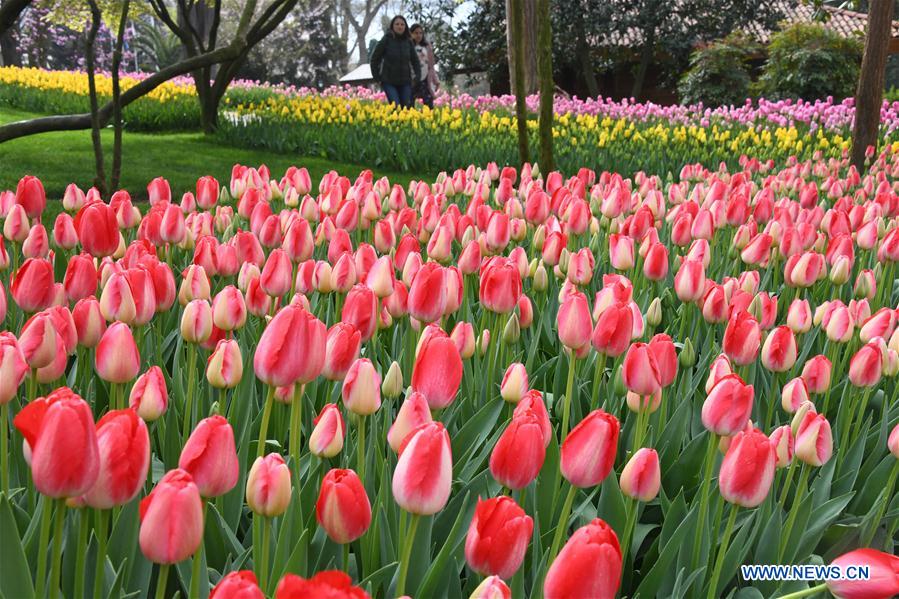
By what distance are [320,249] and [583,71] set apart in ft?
82.6

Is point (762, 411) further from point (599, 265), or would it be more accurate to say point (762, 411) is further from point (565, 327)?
point (599, 265)

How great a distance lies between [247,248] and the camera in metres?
2.65

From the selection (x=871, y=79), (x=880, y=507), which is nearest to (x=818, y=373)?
(x=880, y=507)

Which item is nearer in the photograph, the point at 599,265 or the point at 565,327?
the point at 565,327

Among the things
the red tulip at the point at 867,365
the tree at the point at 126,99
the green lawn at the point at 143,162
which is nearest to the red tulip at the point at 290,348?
the red tulip at the point at 867,365

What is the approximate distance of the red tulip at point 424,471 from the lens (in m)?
1.07

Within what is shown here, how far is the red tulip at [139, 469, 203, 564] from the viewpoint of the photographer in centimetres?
95

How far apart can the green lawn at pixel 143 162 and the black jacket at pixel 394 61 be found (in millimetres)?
2773

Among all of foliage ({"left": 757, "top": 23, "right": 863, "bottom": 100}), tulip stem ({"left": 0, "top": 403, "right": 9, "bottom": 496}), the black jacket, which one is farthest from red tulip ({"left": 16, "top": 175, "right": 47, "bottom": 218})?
foliage ({"left": 757, "top": 23, "right": 863, "bottom": 100})

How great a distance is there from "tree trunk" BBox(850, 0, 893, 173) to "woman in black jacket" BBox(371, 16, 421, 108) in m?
7.50

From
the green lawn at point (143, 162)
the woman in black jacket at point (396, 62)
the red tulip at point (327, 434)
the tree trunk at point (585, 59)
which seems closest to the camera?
the red tulip at point (327, 434)

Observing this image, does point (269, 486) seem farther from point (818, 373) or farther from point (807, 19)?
point (807, 19)

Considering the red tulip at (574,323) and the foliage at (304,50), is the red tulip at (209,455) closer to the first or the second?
the red tulip at (574,323)

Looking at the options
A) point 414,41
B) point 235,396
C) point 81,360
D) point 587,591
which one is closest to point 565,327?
point 235,396
